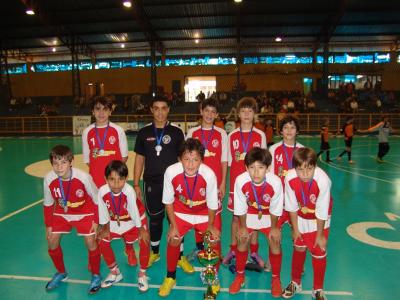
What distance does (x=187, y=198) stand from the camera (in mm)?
3883

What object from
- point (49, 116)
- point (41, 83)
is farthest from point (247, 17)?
point (41, 83)

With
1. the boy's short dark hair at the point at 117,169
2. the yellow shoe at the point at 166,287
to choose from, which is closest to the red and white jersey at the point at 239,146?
the yellow shoe at the point at 166,287

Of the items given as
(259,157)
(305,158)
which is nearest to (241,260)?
(259,157)

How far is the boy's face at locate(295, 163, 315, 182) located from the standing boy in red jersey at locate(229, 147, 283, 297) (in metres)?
0.26

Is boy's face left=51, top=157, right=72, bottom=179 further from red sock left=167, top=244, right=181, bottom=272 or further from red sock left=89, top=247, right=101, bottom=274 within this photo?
red sock left=167, top=244, right=181, bottom=272

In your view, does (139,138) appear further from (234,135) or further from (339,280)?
(339,280)

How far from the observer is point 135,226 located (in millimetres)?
4207

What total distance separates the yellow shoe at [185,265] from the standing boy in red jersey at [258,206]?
70cm

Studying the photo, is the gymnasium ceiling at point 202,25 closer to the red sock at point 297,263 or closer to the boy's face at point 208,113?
the boy's face at point 208,113

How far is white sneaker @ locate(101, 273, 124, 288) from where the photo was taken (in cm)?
413

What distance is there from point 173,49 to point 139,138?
91.5 feet

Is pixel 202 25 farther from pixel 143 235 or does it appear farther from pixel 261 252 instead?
pixel 143 235

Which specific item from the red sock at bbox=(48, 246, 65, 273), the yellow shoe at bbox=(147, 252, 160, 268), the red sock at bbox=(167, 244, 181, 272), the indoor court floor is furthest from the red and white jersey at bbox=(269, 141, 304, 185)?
the red sock at bbox=(48, 246, 65, 273)

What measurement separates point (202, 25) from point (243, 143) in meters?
23.3
